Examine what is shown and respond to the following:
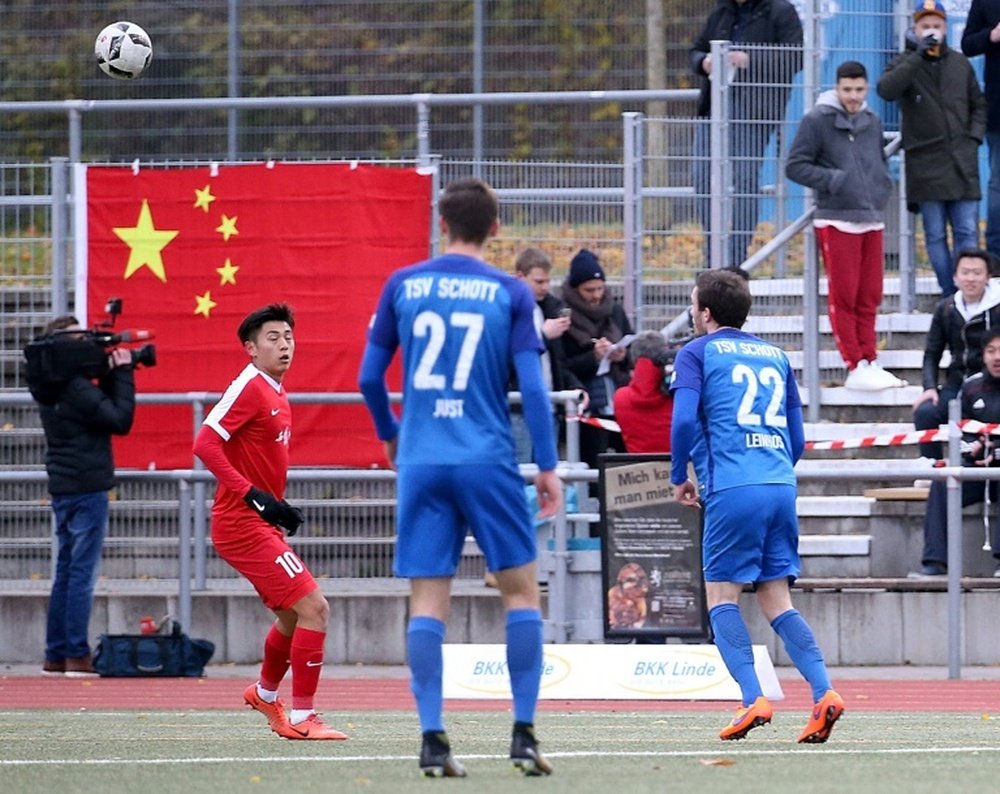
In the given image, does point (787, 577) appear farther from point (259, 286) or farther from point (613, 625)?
point (259, 286)

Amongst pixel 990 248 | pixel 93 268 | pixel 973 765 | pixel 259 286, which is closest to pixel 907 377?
pixel 990 248

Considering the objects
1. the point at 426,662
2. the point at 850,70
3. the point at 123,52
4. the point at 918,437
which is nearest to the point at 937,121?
the point at 850,70

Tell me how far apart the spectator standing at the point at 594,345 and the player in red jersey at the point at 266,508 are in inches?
197

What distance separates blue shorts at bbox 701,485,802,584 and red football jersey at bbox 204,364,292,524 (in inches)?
83.6

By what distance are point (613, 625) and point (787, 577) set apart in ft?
14.6

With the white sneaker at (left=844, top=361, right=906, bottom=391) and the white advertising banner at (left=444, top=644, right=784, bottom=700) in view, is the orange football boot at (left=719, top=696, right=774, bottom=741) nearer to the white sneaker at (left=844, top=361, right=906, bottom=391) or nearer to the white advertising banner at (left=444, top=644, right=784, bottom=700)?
the white advertising banner at (left=444, top=644, right=784, bottom=700)

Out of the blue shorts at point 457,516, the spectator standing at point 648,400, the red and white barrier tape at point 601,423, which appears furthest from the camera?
the red and white barrier tape at point 601,423

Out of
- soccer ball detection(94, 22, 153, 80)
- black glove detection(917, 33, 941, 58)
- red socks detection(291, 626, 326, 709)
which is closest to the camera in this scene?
red socks detection(291, 626, 326, 709)

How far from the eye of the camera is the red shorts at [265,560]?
9.95m

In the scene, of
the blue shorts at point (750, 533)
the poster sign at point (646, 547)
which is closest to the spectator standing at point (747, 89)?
the poster sign at point (646, 547)

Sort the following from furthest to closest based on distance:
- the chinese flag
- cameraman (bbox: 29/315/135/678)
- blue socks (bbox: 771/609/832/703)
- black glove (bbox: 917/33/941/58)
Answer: black glove (bbox: 917/33/941/58) < the chinese flag < cameraman (bbox: 29/315/135/678) < blue socks (bbox: 771/609/832/703)

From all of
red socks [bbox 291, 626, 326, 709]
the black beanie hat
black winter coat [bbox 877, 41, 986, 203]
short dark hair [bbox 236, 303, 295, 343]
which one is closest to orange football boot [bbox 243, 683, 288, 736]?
red socks [bbox 291, 626, 326, 709]

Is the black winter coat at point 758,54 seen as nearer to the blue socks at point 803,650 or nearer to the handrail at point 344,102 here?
the handrail at point 344,102

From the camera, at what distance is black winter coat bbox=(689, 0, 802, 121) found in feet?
55.3
